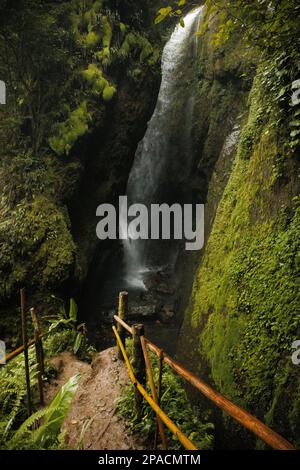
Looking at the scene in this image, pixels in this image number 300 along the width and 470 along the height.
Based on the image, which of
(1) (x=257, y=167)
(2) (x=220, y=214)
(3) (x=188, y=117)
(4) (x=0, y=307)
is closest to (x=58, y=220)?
(4) (x=0, y=307)

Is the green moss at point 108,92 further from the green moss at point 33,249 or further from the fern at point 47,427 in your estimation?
the fern at point 47,427

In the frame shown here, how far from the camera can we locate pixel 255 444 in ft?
11.1

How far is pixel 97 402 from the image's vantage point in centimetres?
456

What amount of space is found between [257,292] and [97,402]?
9.54ft

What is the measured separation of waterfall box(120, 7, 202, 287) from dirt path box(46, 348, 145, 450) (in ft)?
24.4

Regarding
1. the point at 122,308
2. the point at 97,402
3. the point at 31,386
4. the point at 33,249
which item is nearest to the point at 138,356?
the point at 97,402

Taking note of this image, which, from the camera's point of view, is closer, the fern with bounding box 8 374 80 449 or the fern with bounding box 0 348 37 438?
the fern with bounding box 8 374 80 449

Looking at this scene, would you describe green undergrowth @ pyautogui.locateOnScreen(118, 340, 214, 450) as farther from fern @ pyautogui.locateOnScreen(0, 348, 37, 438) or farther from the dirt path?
fern @ pyautogui.locateOnScreen(0, 348, 37, 438)

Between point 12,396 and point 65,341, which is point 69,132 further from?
point 12,396

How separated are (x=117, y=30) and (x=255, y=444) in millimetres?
11507

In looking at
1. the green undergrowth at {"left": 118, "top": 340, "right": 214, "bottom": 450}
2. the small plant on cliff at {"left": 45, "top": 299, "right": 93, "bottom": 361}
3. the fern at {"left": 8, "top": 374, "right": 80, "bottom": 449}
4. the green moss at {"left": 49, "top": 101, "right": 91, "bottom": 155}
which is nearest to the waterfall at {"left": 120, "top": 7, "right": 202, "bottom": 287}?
the green moss at {"left": 49, "top": 101, "right": 91, "bottom": 155}

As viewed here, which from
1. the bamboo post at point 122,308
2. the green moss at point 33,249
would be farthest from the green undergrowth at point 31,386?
the bamboo post at point 122,308

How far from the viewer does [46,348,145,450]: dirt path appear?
3.72 metres
